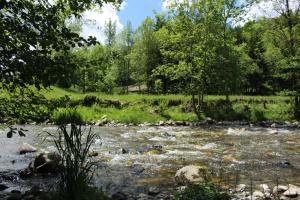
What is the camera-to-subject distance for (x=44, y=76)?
5.53 meters

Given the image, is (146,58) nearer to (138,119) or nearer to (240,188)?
(138,119)

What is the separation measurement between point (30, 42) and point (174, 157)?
10.1 metres

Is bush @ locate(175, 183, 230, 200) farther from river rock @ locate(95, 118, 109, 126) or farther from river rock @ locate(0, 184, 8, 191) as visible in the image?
river rock @ locate(95, 118, 109, 126)

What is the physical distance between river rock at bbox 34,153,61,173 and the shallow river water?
66cm

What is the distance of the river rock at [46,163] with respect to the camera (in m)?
11.1

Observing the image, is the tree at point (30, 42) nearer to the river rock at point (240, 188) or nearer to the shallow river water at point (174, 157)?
the shallow river water at point (174, 157)

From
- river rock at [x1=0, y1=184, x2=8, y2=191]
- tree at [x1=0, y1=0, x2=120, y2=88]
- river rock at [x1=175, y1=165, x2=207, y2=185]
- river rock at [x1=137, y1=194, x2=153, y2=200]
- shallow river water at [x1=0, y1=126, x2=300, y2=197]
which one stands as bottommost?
shallow river water at [x1=0, y1=126, x2=300, y2=197]

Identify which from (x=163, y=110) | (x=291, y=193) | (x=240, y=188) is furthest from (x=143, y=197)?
(x=163, y=110)

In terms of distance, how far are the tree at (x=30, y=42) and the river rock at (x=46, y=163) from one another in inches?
229

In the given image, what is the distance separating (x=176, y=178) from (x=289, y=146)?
8.99 meters

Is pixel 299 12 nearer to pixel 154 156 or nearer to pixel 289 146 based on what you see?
pixel 289 146

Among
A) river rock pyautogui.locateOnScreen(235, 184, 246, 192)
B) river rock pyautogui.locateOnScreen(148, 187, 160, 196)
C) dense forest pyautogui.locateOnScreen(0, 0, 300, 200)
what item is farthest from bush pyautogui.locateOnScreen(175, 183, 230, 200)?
river rock pyautogui.locateOnScreen(235, 184, 246, 192)

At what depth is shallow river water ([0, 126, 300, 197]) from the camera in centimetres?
1098

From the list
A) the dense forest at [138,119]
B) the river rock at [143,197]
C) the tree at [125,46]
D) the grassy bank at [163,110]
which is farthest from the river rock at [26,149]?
the tree at [125,46]
